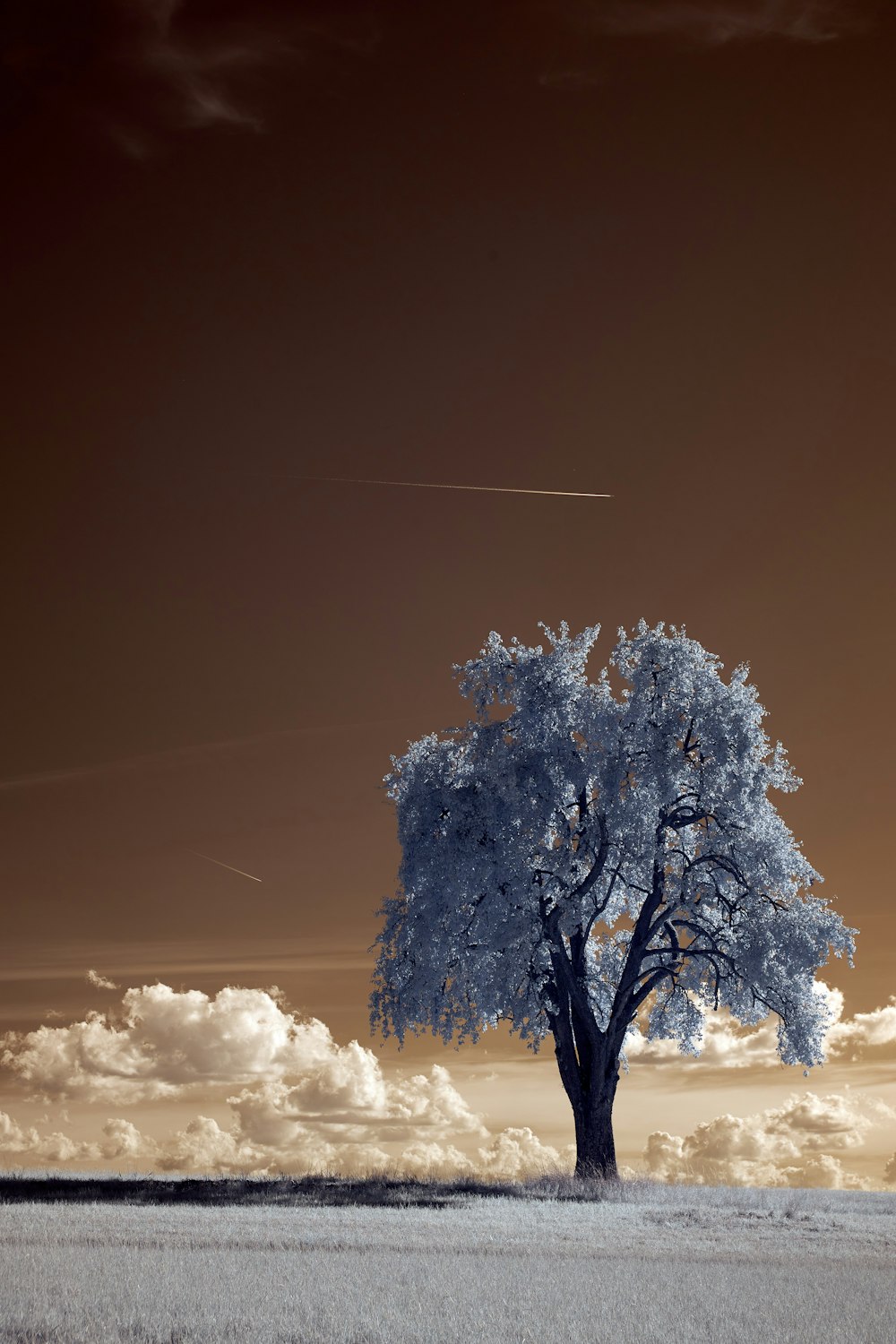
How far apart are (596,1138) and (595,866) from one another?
20.3ft

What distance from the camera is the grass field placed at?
38.6ft

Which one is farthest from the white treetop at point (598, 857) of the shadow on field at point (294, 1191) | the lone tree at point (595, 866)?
the shadow on field at point (294, 1191)

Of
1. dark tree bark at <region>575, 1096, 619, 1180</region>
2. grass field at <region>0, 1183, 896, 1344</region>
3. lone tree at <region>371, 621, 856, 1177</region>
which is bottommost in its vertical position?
grass field at <region>0, 1183, 896, 1344</region>

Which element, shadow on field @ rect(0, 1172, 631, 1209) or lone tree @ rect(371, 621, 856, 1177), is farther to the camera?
lone tree @ rect(371, 621, 856, 1177)

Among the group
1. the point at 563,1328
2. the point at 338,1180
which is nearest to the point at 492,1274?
the point at 563,1328

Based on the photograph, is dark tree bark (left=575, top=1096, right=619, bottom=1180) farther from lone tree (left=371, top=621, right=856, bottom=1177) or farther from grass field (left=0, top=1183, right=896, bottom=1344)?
grass field (left=0, top=1183, right=896, bottom=1344)

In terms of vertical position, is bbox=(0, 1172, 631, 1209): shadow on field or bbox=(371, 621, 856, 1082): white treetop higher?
bbox=(371, 621, 856, 1082): white treetop

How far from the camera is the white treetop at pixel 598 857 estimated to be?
28734mm

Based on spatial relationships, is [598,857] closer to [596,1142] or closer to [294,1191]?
[596,1142]

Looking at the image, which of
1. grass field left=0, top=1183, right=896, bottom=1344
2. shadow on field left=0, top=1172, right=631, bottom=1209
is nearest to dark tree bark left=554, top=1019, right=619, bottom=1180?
shadow on field left=0, top=1172, right=631, bottom=1209

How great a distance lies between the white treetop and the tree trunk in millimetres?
1107

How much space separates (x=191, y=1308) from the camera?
1241 cm

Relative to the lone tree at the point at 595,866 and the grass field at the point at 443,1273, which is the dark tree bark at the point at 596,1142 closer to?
the lone tree at the point at 595,866

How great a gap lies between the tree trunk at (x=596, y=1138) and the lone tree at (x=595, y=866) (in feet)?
0.13
